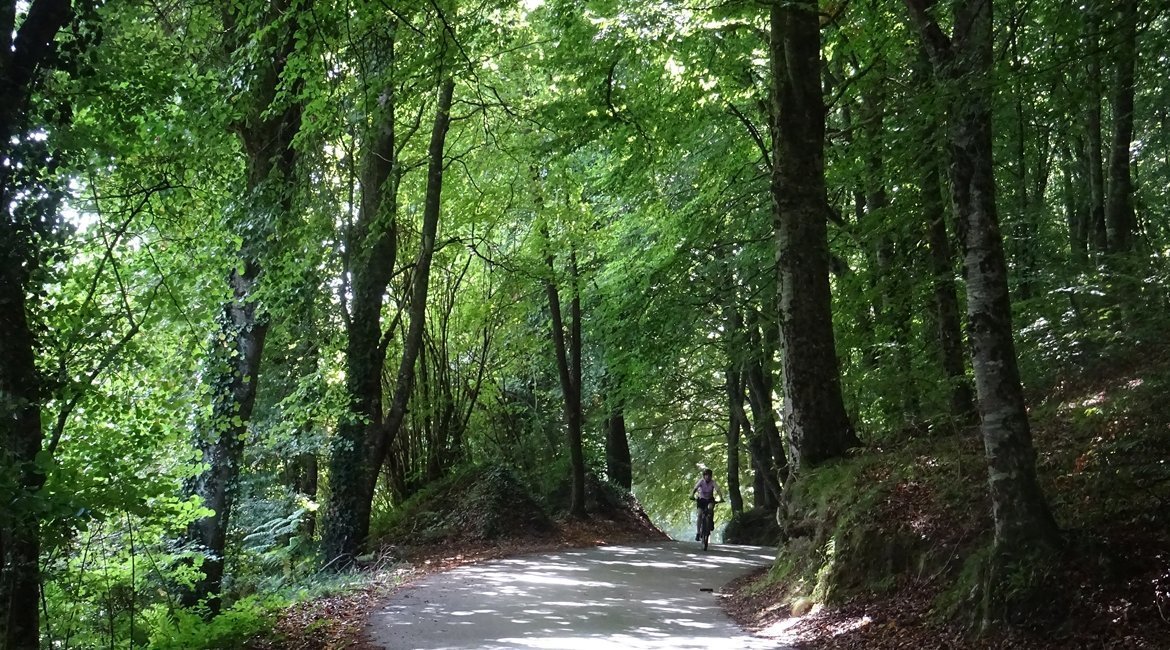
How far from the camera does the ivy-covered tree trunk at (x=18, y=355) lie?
204 inches

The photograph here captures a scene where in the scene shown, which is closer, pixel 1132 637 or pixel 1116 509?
pixel 1132 637

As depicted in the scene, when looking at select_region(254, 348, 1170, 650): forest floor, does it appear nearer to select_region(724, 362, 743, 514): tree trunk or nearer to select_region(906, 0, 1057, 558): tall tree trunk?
select_region(906, 0, 1057, 558): tall tree trunk

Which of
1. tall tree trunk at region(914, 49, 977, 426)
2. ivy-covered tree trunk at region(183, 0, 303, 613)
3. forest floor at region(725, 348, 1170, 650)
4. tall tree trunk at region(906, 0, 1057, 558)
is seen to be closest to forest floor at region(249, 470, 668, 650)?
Answer: ivy-covered tree trunk at region(183, 0, 303, 613)

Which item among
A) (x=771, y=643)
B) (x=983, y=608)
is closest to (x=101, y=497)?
(x=771, y=643)

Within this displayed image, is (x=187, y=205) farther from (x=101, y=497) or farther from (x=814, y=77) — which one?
(x=814, y=77)

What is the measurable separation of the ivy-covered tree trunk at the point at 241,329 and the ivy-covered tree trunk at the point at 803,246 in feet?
20.4

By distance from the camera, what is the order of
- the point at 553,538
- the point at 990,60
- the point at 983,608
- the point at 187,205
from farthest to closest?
1. the point at 553,538
2. the point at 187,205
3. the point at 990,60
4. the point at 983,608

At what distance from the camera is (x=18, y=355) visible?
589 cm

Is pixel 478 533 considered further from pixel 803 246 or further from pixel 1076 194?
pixel 1076 194

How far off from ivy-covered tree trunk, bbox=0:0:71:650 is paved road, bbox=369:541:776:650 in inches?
118

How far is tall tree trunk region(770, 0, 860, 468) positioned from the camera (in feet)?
33.3

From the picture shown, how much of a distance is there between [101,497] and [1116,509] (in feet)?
26.4

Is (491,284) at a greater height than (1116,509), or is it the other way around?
(491,284)

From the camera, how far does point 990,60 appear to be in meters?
6.73
